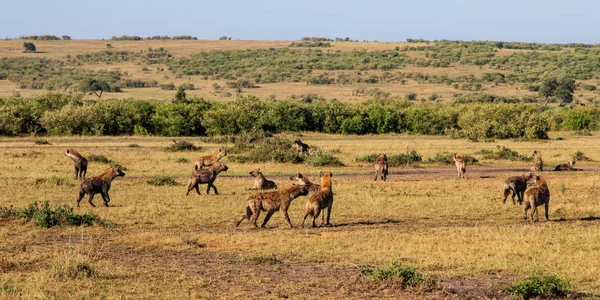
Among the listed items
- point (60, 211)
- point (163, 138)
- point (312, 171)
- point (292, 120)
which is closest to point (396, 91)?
point (292, 120)

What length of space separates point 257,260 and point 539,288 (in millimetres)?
4638

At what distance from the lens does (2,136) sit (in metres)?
51.6

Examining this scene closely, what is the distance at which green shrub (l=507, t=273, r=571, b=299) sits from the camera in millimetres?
11617

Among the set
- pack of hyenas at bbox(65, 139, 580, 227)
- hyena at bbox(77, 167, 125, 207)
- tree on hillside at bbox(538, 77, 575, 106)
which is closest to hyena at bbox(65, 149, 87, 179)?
pack of hyenas at bbox(65, 139, 580, 227)

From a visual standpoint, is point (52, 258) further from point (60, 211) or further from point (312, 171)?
point (312, 171)

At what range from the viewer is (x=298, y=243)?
1570 cm

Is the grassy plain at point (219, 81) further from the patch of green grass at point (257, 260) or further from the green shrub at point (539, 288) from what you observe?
the green shrub at point (539, 288)

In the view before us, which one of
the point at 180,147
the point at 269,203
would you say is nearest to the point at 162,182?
the point at 269,203

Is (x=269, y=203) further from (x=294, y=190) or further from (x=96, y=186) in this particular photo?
(x=96, y=186)

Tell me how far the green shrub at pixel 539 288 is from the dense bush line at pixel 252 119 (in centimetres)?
4068

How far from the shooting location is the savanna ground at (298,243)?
12.3 m

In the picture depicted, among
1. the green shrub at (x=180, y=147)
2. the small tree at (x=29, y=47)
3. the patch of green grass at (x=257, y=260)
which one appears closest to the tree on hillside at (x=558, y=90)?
the green shrub at (x=180, y=147)

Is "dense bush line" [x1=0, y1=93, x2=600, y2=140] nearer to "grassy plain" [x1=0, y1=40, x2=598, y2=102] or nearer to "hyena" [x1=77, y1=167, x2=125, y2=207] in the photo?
"hyena" [x1=77, y1=167, x2=125, y2=207]

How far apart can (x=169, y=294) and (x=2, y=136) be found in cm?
4314
